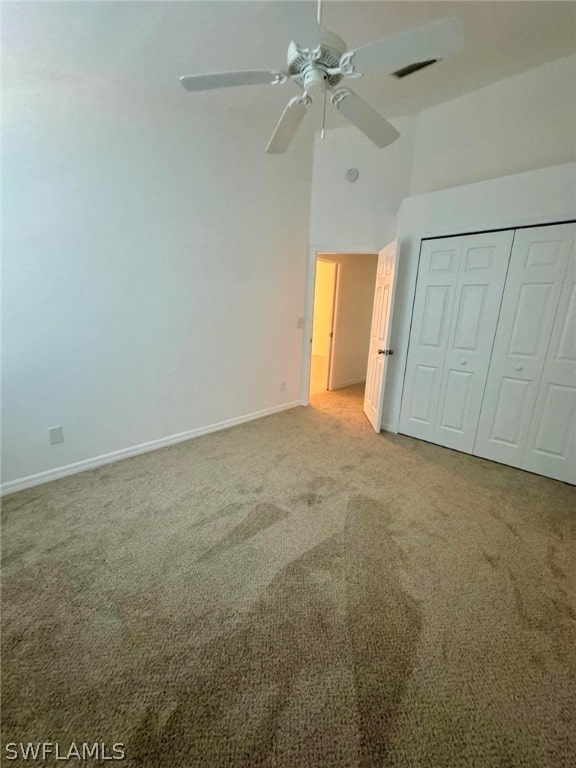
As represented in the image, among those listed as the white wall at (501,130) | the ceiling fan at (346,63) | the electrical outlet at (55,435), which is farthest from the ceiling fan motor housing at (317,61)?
the electrical outlet at (55,435)

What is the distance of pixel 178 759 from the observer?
962mm

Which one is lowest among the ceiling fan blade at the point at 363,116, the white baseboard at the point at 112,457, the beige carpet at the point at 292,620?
the beige carpet at the point at 292,620

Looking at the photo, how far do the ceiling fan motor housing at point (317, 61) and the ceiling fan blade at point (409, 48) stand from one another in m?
0.07

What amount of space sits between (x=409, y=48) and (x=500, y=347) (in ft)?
7.40

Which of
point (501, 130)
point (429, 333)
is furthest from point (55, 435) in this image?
point (501, 130)

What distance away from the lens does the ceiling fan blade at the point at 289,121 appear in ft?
4.92

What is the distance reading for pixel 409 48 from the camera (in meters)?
1.19

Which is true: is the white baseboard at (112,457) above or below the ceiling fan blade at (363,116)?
below

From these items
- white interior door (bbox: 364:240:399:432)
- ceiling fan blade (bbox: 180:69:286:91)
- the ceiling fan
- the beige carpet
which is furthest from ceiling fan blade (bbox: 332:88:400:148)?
the beige carpet

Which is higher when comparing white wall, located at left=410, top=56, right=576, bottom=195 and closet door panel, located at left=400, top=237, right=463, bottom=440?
white wall, located at left=410, top=56, right=576, bottom=195

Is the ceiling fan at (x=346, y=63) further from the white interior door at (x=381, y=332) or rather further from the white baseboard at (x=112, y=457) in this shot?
the white baseboard at (x=112, y=457)

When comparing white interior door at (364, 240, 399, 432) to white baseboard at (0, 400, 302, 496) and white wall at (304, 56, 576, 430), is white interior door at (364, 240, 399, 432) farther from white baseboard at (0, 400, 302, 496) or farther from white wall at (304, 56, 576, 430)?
white baseboard at (0, 400, 302, 496)

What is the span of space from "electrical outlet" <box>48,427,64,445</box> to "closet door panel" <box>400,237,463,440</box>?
316cm

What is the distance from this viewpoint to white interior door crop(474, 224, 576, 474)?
2398mm
